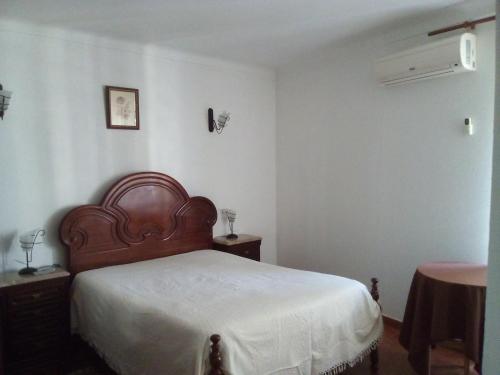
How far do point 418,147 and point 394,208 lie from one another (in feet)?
1.79

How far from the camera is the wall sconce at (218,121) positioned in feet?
12.6

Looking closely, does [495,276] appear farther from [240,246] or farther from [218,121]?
[218,121]

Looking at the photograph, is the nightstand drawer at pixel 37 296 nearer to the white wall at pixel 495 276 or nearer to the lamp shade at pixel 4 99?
the lamp shade at pixel 4 99

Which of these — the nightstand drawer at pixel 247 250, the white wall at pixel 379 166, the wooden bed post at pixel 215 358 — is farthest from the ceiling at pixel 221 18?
the wooden bed post at pixel 215 358

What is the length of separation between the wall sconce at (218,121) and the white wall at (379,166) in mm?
731

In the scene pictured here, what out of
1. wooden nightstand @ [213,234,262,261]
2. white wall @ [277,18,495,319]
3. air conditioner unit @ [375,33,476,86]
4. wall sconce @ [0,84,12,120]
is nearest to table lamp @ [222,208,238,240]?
wooden nightstand @ [213,234,262,261]

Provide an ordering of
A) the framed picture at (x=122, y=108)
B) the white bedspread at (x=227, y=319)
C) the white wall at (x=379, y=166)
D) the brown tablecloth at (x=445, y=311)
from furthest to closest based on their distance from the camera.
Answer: the framed picture at (x=122, y=108), the white wall at (x=379, y=166), the brown tablecloth at (x=445, y=311), the white bedspread at (x=227, y=319)

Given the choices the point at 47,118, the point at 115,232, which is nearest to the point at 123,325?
the point at 115,232

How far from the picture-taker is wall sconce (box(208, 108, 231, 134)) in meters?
3.83

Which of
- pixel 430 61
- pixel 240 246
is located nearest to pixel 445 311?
pixel 430 61

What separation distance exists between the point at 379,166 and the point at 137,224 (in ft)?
7.06

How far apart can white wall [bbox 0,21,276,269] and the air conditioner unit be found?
5.17ft

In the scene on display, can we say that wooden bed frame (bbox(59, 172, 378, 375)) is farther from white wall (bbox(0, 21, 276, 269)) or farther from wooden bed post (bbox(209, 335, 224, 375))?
wooden bed post (bbox(209, 335, 224, 375))

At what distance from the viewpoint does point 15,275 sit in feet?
8.61
